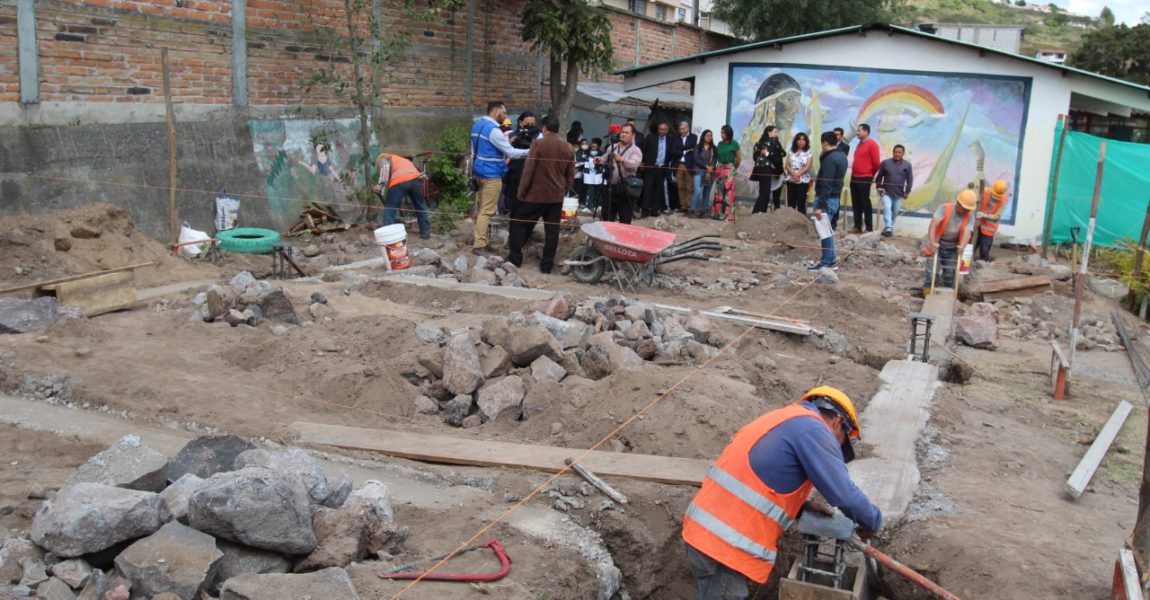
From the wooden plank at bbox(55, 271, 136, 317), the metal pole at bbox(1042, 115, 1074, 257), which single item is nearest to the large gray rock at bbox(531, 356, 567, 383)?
the wooden plank at bbox(55, 271, 136, 317)

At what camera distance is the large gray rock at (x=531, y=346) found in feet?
24.7

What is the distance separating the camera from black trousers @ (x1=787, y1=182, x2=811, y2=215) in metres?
16.3

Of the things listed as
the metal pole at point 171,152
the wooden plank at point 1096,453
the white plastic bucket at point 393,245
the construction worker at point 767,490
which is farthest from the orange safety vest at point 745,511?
the metal pole at point 171,152

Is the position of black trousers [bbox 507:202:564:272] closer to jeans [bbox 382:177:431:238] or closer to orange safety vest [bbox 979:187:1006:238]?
jeans [bbox 382:177:431:238]

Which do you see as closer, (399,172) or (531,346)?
(531,346)

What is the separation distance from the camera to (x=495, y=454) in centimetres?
617

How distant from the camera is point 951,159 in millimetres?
17375

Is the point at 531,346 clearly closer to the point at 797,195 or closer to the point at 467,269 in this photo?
the point at 467,269

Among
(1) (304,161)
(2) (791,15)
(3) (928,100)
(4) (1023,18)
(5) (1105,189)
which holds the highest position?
(4) (1023,18)

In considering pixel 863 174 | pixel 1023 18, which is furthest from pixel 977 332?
pixel 1023 18

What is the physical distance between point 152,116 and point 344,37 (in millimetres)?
3769

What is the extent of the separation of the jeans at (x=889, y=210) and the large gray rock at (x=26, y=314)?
40.4 ft

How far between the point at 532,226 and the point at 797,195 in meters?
6.05

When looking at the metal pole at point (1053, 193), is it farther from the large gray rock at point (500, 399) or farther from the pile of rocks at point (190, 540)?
the pile of rocks at point (190, 540)
